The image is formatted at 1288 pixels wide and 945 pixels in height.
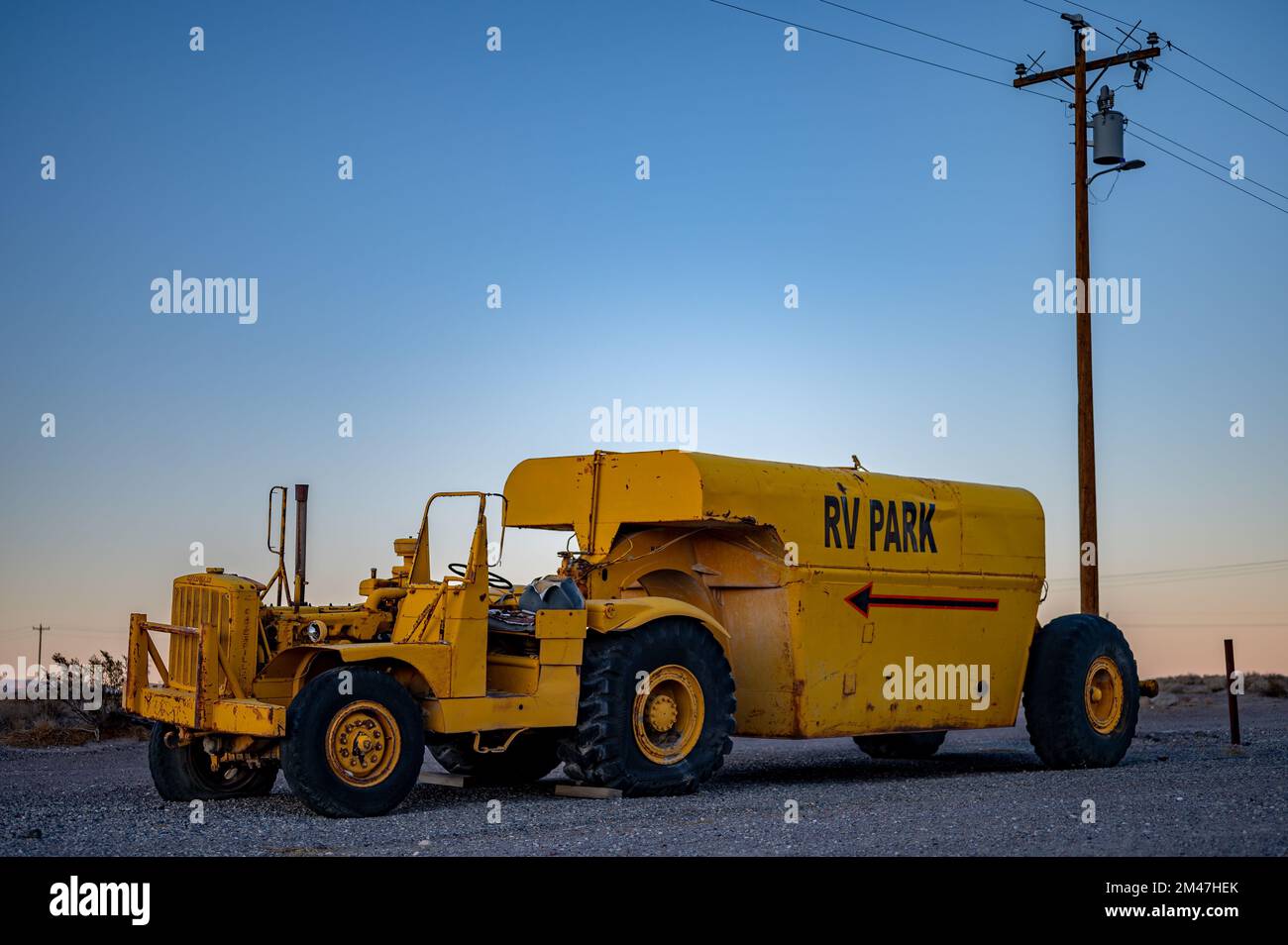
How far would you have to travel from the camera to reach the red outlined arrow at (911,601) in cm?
1531

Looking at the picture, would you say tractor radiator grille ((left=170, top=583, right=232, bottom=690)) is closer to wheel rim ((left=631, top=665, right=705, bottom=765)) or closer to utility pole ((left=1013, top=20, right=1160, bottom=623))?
wheel rim ((left=631, top=665, right=705, bottom=765))

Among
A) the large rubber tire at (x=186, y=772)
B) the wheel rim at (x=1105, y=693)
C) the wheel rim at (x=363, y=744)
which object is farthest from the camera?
the wheel rim at (x=1105, y=693)

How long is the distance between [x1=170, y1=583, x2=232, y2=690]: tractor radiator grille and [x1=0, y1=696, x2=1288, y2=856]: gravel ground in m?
1.13

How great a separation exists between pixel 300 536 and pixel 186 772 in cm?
229

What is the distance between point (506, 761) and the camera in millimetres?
15422

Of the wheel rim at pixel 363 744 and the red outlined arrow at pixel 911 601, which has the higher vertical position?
the red outlined arrow at pixel 911 601

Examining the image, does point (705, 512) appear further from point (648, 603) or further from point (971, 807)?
point (971, 807)

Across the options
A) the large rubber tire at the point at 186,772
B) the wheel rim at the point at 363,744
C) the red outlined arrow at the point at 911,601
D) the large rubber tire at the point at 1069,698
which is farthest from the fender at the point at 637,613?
the large rubber tire at the point at 1069,698

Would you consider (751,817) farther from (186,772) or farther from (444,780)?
(186,772)

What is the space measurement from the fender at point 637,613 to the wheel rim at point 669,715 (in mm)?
490

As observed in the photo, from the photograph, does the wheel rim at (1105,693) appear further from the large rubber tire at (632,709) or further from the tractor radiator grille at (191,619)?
the tractor radiator grille at (191,619)

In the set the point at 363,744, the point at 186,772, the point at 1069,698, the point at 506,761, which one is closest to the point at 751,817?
the point at 363,744

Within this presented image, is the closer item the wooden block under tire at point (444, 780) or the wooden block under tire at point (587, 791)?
the wooden block under tire at point (587, 791)

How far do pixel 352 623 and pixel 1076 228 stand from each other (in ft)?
47.8
